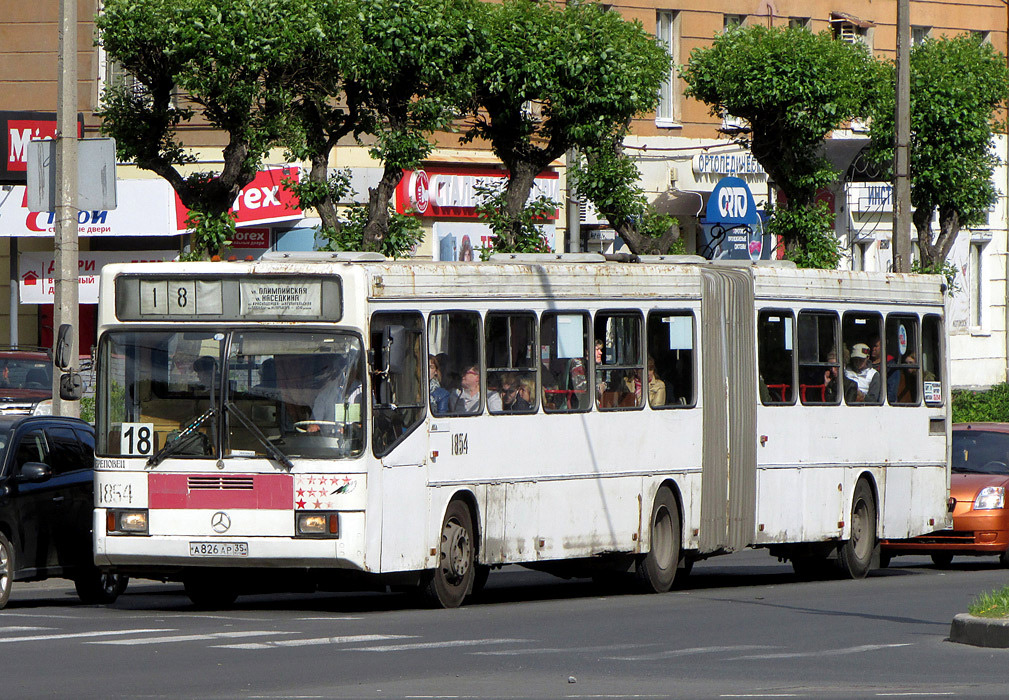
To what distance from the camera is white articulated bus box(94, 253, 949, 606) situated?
45.4 ft

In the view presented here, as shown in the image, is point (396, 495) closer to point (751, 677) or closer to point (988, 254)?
point (751, 677)

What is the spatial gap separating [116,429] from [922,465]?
931 centimetres

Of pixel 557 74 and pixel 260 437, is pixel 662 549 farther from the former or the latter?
pixel 557 74

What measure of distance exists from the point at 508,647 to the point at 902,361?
899 centimetres

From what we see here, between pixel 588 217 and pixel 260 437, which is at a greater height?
pixel 588 217

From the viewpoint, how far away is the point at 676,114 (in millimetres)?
37656

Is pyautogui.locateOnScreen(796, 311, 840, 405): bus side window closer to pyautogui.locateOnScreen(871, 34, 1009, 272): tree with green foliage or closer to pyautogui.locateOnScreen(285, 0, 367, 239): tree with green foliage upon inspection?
pyautogui.locateOnScreen(285, 0, 367, 239): tree with green foliage

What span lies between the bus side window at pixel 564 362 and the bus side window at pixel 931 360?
5.37 m

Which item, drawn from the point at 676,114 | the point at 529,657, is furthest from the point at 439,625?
the point at 676,114

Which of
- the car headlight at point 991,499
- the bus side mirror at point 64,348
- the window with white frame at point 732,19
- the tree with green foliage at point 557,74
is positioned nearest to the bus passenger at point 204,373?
the bus side mirror at point 64,348

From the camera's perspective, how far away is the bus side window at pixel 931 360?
20203 mm

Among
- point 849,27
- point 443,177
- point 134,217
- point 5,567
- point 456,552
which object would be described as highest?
point 849,27

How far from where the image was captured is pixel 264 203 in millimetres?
32312

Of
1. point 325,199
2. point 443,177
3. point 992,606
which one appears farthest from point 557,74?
point 992,606
